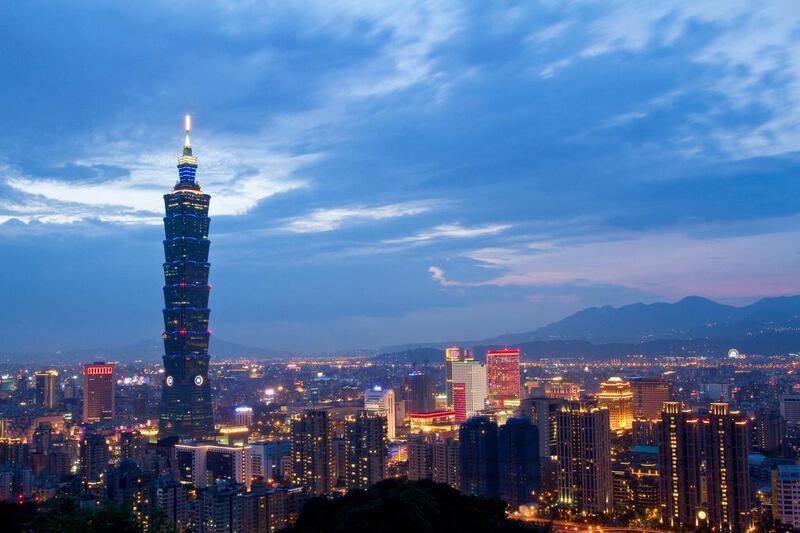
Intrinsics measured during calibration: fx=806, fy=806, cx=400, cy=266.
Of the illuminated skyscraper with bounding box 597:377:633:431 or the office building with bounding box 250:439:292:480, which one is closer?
the office building with bounding box 250:439:292:480

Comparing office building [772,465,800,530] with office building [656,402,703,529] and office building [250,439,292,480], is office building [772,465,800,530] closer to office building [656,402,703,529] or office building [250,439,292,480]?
office building [656,402,703,529]

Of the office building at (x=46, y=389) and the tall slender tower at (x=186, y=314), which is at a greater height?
the tall slender tower at (x=186, y=314)

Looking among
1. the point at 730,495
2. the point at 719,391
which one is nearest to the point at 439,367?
the point at 719,391

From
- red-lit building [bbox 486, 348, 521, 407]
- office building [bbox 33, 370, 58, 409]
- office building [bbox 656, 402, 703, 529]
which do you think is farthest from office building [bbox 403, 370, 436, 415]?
office building [bbox 656, 402, 703, 529]

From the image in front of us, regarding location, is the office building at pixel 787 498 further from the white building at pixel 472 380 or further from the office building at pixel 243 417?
the white building at pixel 472 380

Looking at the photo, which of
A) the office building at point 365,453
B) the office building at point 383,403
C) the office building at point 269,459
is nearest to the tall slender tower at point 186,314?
the office building at point 383,403

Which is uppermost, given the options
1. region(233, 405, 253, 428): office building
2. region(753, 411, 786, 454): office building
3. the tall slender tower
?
the tall slender tower
